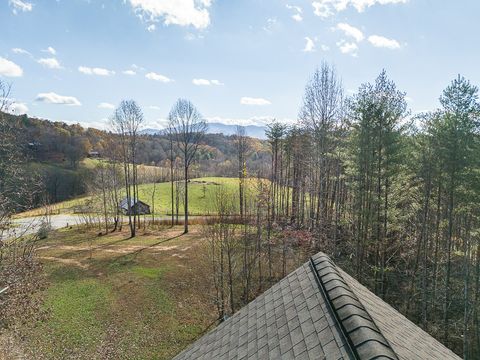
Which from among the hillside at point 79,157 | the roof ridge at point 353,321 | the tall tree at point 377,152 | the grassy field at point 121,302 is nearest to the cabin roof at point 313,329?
the roof ridge at point 353,321

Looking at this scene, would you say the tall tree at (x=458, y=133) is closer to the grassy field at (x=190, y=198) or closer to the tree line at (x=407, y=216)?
the tree line at (x=407, y=216)

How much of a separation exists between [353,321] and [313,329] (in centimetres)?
60

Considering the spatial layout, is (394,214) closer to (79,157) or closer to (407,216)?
(407,216)

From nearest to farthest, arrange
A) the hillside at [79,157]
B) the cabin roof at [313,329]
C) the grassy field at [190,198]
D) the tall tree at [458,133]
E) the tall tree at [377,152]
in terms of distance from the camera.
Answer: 1. the cabin roof at [313,329]
2. the tall tree at [458,133]
3. the tall tree at [377,152]
4. the grassy field at [190,198]
5. the hillside at [79,157]

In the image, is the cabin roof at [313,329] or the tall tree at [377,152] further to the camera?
the tall tree at [377,152]

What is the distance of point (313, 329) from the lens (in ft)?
13.0

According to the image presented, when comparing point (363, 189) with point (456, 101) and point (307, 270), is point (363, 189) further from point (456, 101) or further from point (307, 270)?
point (307, 270)

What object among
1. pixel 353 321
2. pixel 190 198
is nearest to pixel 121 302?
pixel 353 321

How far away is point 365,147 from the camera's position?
17719mm

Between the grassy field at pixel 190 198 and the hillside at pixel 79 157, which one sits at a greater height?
the hillside at pixel 79 157

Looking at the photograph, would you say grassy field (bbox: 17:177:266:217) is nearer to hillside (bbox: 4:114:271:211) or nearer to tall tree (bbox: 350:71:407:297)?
hillside (bbox: 4:114:271:211)

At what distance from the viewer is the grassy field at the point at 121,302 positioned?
14.7 m

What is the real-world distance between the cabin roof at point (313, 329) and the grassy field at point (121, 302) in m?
10.6

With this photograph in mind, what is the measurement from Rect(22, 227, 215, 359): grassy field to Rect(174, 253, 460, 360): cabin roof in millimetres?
Answer: 10584
